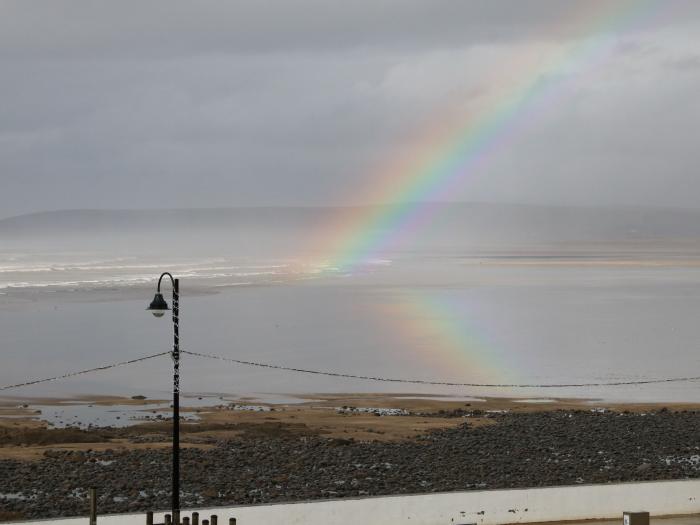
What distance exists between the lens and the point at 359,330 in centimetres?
7556

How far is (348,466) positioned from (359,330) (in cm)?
4403

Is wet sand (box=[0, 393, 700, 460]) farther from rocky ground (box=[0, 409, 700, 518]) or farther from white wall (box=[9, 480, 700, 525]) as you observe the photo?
white wall (box=[9, 480, 700, 525])

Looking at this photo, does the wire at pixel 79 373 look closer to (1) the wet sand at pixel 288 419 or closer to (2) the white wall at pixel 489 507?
(1) the wet sand at pixel 288 419

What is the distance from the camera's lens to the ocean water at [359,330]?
172 feet

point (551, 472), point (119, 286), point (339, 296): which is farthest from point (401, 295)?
point (551, 472)

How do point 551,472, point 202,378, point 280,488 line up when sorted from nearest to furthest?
1. point 280,488
2. point 551,472
3. point 202,378

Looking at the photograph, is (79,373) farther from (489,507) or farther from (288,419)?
(489,507)

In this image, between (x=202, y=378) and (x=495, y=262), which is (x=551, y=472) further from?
(x=495, y=262)

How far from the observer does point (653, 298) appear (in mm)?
100250

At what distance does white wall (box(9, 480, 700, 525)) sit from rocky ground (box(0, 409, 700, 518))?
6466mm

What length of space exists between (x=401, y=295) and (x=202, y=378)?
4860cm

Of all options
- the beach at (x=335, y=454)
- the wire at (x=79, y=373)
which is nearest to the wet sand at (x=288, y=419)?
the beach at (x=335, y=454)

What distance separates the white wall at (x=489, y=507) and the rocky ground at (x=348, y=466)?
21.2ft

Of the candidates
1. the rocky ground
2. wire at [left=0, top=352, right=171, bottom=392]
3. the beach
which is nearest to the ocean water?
wire at [left=0, top=352, right=171, bottom=392]
